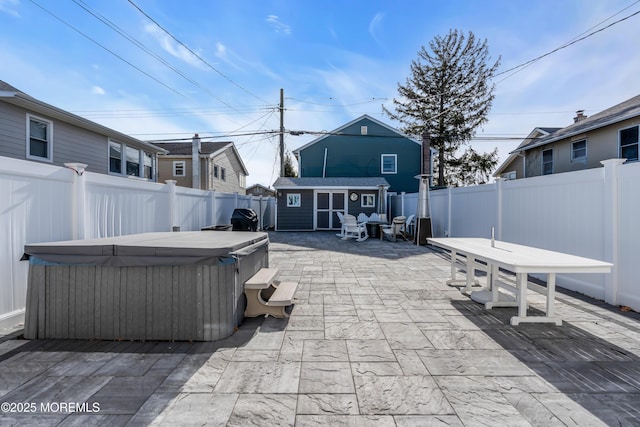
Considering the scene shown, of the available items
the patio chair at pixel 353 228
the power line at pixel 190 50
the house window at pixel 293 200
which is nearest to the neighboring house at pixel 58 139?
the power line at pixel 190 50

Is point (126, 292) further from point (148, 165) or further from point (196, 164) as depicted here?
point (196, 164)

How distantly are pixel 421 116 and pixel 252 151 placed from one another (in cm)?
1255

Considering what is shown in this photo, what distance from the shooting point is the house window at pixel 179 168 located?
61.5ft

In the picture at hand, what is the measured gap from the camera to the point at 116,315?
294 cm

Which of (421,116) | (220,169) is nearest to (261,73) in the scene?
(220,169)

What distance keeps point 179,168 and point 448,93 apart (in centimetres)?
1790

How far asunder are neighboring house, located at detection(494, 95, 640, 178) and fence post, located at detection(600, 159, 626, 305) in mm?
7220

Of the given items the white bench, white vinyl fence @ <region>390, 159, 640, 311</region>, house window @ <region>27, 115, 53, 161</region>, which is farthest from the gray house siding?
the white bench

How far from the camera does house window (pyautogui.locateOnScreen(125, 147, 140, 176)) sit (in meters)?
12.6

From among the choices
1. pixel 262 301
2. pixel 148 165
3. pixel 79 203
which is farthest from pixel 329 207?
pixel 79 203

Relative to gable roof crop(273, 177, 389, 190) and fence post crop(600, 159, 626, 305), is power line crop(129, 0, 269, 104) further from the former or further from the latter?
fence post crop(600, 159, 626, 305)

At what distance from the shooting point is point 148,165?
1406 centimetres

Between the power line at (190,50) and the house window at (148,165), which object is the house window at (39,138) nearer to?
the power line at (190,50)

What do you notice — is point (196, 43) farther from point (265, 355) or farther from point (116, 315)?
point (265, 355)
